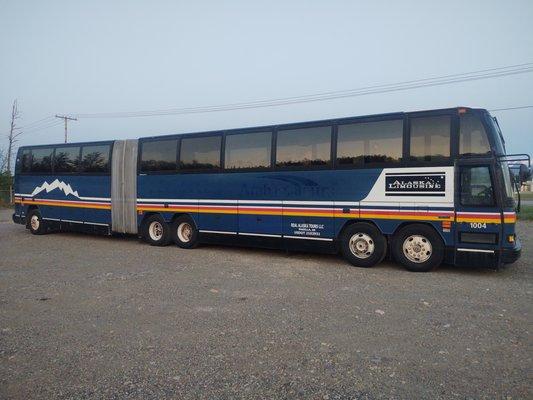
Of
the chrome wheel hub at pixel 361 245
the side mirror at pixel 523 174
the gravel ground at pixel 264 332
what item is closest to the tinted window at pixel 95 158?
the gravel ground at pixel 264 332

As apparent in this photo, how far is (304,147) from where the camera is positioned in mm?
9836

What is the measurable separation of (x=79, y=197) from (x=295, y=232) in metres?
8.12

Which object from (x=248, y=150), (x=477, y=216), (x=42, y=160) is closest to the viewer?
(x=477, y=216)

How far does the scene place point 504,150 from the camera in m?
8.72

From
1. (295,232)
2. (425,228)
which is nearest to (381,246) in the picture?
(425,228)

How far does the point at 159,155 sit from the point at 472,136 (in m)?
8.42

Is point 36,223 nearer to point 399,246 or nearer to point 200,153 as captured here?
point 200,153

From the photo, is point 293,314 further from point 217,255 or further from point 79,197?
point 79,197

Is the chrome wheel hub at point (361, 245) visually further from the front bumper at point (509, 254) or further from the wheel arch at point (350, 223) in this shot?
the front bumper at point (509, 254)

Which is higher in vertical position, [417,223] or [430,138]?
[430,138]

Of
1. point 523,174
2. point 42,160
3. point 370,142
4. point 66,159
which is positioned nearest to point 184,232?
point 66,159

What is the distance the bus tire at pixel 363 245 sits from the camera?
8.94m

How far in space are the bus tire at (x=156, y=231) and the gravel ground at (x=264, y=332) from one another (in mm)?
3307

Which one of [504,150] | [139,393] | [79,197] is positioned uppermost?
[504,150]
